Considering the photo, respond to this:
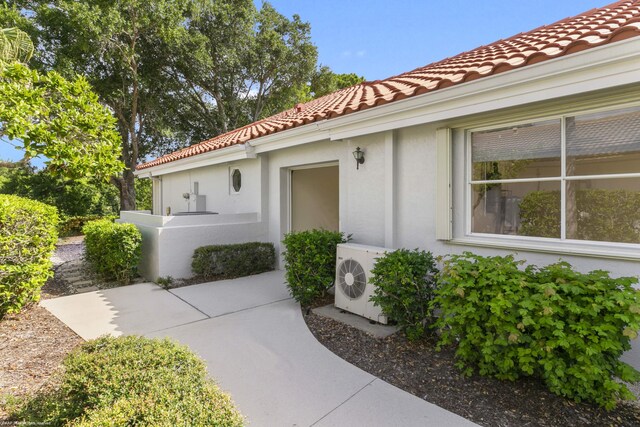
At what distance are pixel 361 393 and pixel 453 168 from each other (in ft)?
10.7

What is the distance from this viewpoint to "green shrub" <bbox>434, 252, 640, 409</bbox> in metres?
2.71

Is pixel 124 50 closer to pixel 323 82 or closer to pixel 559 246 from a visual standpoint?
pixel 323 82

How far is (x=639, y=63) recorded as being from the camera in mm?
2885

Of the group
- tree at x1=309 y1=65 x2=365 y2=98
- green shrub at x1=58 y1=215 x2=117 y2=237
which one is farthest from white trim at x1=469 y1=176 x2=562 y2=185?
tree at x1=309 y1=65 x2=365 y2=98

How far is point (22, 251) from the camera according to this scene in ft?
16.8

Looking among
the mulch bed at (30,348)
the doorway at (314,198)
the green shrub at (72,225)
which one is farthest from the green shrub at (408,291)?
the green shrub at (72,225)

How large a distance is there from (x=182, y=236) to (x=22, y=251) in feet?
9.80

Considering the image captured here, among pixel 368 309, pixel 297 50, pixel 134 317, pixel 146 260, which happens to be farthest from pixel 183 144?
pixel 368 309

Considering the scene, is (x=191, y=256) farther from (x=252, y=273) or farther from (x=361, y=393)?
(x=361, y=393)

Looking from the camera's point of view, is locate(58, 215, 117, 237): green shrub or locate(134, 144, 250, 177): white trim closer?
locate(134, 144, 250, 177): white trim

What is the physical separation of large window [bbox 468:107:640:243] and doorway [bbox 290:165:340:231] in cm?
481

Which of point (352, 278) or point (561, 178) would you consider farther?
point (352, 278)

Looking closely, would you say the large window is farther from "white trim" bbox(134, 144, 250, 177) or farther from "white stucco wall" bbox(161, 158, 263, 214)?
"white stucco wall" bbox(161, 158, 263, 214)

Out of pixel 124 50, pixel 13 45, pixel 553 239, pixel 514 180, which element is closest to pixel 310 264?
pixel 514 180
